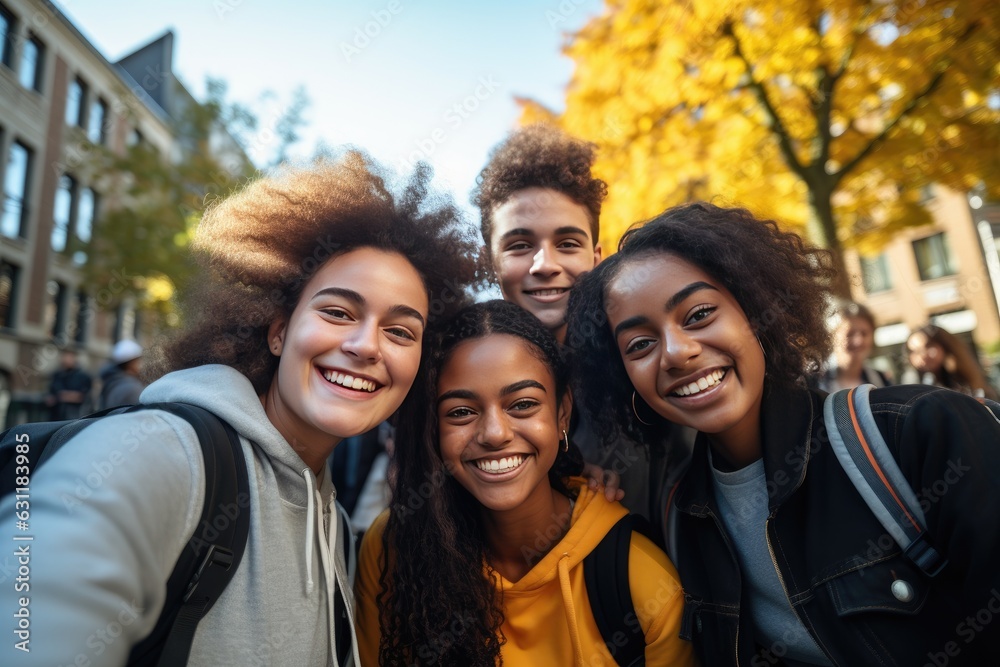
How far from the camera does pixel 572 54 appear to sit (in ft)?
22.9

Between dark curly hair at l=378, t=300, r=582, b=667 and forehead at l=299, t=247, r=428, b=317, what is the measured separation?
0.38 meters

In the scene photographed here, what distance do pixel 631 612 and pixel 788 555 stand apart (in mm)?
589

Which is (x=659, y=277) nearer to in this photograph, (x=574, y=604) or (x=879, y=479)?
(x=879, y=479)

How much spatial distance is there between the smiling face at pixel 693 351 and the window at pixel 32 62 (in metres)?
20.0

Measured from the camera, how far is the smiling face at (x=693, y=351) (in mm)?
2191

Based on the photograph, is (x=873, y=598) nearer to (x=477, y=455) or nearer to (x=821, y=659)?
(x=821, y=659)

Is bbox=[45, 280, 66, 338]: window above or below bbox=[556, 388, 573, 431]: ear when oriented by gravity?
above

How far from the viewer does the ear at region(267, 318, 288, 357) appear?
7.72 feet

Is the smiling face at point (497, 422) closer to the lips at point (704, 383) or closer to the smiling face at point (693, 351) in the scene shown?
the smiling face at point (693, 351)

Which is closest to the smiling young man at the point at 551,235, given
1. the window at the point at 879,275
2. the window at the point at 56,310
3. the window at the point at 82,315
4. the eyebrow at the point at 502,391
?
the eyebrow at the point at 502,391

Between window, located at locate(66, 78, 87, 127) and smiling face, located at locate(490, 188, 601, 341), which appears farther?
window, located at locate(66, 78, 87, 127)

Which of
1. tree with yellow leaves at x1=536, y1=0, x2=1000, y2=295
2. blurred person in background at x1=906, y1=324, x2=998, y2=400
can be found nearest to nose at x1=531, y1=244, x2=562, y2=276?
tree with yellow leaves at x1=536, y1=0, x2=1000, y2=295

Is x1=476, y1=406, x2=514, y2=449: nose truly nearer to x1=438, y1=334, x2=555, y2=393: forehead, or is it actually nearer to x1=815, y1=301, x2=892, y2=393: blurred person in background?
x1=438, y1=334, x2=555, y2=393: forehead

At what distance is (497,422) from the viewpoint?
8.17ft
